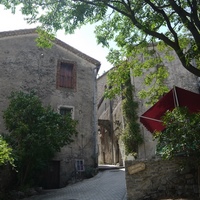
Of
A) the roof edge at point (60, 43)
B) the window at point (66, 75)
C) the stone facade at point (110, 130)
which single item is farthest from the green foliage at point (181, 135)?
the stone facade at point (110, 130)

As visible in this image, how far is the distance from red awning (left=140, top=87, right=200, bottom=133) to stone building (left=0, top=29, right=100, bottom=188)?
22.9ft

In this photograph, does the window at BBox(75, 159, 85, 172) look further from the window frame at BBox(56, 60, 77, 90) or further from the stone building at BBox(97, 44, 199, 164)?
the window frame at BBox(56, 60, 77, 90)

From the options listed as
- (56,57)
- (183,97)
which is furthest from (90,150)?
(183,97)

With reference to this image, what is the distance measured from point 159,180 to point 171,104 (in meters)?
3.15

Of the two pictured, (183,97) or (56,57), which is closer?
(183,97)

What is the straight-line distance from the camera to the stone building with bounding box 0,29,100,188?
1478 centimetres

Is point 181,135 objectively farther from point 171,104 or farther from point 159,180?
point 171,104

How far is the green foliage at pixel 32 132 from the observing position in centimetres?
1073

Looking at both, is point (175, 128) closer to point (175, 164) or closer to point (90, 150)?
point (175, 164)

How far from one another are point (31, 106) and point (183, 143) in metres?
7.78

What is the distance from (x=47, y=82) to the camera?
1617 centimetres

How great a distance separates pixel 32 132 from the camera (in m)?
11.1

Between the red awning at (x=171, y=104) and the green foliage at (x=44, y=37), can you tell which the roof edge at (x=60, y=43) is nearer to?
the green foliage at (x=44, y=37)

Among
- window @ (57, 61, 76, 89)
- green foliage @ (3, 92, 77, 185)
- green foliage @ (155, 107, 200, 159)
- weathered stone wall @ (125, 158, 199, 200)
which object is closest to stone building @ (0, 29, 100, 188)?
window @ (57, 61, 76, 89)
